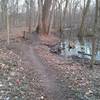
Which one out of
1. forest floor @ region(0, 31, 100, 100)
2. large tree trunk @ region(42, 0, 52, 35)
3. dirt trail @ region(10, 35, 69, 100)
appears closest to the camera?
forest floor @ region(0, 31, 100, 100)

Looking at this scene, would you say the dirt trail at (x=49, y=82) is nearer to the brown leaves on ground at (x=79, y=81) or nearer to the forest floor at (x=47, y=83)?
the forest floor at (x=47, y=83)

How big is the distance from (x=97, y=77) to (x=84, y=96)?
2597mm

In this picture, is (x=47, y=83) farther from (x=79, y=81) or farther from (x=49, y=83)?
(x=79, y=81)

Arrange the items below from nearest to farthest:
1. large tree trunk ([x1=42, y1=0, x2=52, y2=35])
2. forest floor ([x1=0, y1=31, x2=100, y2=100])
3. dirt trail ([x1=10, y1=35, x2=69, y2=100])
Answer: forest floor ([x1=0, y1=31, x2=100, y2=100])
dirt trail ([x1=10, y1=35, x2=69, y2=100])
large tree trunk ([x1=42, y1=0, x2=52, y2=35])

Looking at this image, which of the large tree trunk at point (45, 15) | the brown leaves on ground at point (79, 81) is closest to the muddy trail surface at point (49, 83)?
the brown leaves on ground at point (79, 81)

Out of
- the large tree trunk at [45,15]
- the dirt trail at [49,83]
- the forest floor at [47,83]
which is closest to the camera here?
the forest floor at [47,83]

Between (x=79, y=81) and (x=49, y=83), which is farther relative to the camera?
(x=79, y=81)

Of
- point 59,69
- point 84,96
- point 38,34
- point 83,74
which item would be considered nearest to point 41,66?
point 59,69

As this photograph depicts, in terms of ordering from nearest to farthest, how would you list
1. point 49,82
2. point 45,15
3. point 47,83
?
point 47,83 < point 49,82 < point 45,15

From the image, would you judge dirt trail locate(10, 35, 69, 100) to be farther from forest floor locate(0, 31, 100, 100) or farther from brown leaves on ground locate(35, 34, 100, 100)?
brown leaves on ground locate(35, 34, 100, 100)

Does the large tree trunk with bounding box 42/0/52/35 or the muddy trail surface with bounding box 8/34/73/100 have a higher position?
the large tree trunk with bounding box 42/0/52/35

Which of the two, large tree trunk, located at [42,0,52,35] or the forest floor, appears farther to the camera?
large tree trunk, located at [42,0,52,35]

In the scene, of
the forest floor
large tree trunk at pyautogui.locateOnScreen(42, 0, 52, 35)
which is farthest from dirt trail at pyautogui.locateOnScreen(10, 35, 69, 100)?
large tree trunk at pyautogui.locateOnScreen(42, 0, 52, 35)

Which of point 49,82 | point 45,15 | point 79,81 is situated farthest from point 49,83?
point 45,15
